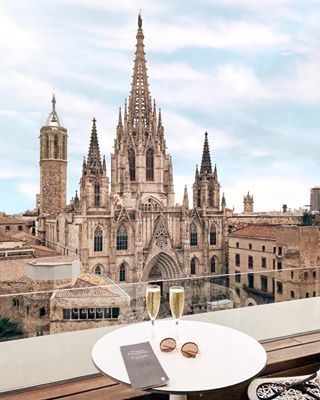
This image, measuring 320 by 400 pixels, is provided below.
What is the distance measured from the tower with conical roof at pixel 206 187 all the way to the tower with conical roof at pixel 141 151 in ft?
7.73

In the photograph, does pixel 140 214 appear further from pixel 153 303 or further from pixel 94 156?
pixel 153 303

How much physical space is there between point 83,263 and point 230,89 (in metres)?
15.2

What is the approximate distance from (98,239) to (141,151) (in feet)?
30.6

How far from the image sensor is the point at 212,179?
3212 centimetres

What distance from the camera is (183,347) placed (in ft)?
6.08

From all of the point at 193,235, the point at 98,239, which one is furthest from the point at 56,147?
the point at 193,235

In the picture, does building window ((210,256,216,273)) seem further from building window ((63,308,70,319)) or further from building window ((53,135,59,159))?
building window ((63,308,70,319))

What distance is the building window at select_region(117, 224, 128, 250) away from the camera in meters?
26.0

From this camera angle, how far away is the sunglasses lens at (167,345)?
1.87 m

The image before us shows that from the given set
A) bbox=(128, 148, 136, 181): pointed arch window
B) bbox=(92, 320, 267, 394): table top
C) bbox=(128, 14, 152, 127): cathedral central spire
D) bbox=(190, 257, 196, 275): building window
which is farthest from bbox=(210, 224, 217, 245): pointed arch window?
bbox=(92, 320, 267, 394): table top

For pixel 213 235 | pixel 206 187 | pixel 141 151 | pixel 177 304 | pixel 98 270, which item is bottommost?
pixel 98 270

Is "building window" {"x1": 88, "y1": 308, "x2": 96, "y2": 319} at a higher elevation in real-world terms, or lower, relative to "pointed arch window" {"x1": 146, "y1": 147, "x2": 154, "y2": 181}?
lower

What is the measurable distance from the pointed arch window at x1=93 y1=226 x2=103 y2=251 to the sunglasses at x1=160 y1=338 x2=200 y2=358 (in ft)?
77.5

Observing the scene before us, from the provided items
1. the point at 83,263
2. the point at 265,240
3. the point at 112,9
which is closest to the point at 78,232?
the point at 83,263
